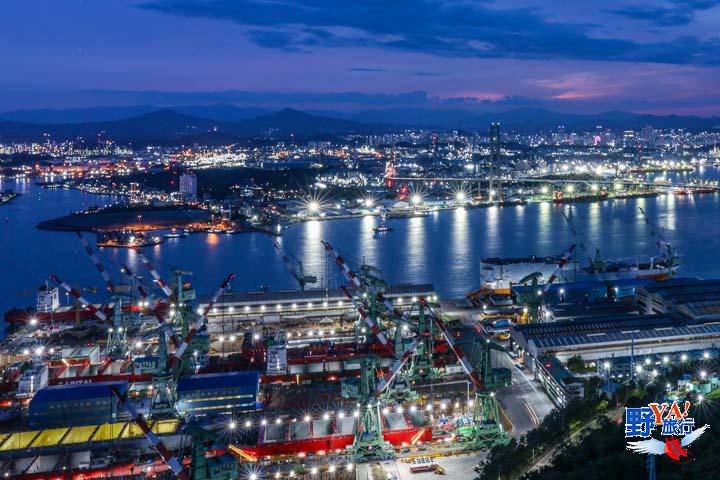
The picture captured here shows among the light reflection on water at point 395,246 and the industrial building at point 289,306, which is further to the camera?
the light reflection on water at point 395,246

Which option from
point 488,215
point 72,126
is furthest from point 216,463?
point 72,126

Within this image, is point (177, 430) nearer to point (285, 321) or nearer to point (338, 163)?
point (285, 321)

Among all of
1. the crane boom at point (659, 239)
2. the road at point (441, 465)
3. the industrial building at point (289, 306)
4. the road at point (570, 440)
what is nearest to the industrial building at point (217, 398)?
the road at point (441, 465)

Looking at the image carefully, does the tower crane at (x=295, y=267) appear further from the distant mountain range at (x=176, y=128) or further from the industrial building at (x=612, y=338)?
the distant mountain range at (x=176, y=128)

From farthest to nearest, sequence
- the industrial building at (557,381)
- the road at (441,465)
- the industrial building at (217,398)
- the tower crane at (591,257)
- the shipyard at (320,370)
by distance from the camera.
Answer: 1. the tower crane at (591,257)
2. the industrial building at (217,398)
3. the industrial building at (557,381)
4. the shipyard at (320,370)
5. the road at (441,465)

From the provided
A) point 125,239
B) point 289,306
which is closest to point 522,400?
point 289,306

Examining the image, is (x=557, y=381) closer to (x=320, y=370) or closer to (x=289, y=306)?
(x=320, y=370)
